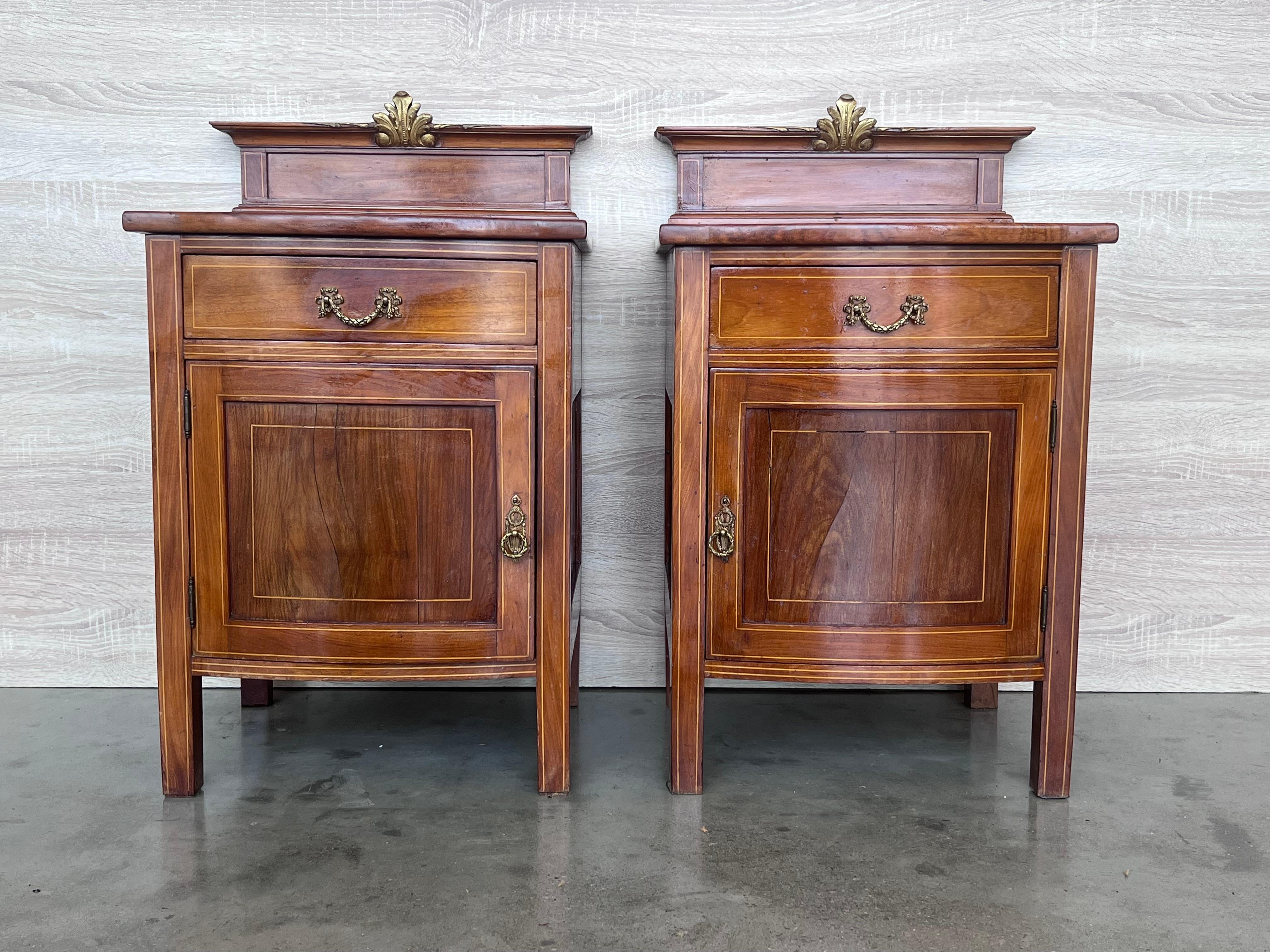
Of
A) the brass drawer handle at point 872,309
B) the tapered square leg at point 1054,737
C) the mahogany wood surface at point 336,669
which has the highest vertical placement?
the brass drawer handle at point 872,309

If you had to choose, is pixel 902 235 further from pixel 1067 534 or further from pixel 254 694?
pixel 254 694

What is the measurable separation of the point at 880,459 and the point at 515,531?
0.55 m

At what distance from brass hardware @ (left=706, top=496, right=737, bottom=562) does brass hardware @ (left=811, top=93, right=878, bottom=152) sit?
2.64 feet

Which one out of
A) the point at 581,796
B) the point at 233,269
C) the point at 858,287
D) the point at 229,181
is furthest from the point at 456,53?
the point at 581,796

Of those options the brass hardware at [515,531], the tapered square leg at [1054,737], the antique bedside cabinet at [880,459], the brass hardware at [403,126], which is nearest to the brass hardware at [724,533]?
the antique bedside cabinet at [880,459]

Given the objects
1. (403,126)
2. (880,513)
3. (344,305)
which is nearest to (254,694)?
(344,305)

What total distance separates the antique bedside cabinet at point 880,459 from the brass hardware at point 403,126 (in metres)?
0.63

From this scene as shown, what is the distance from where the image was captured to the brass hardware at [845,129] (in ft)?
6.55

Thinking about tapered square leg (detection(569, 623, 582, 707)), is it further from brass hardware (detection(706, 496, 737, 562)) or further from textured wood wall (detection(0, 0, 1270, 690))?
brass hardware (detection(706, 496, 737, 562))

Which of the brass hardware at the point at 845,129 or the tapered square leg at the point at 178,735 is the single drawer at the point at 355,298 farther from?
the brass hardware at the point at 845,129

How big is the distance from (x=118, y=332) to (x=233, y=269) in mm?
701

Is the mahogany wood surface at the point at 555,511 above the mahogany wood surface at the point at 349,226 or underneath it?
underneath

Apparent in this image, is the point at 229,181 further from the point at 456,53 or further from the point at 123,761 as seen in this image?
the point at 123,761

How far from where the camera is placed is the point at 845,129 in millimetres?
1998
